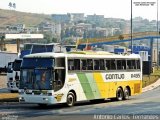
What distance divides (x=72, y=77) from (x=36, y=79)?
2059mm

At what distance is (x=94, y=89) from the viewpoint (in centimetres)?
2808

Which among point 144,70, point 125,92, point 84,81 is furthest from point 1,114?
point 144,70

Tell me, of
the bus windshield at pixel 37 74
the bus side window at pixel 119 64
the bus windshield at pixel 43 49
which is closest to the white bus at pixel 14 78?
the bus windshield at pixel 43 49

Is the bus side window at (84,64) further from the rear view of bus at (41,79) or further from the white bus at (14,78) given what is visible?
the white bus at (14,78)

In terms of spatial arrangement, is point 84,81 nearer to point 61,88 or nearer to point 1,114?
point 61,88

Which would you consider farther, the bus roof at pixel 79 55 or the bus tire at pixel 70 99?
the bus tire at pixel 70 99

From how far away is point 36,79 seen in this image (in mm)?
25094

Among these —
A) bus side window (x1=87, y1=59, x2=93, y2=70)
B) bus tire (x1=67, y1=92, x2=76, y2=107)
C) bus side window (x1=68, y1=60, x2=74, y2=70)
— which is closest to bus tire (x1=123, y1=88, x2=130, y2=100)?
bus side window (x1=87, y1=59, x2=93, y2=70)

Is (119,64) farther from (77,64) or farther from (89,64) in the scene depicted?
(77,64)

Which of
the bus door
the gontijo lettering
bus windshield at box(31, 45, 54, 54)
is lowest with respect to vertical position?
the gontijo lettering

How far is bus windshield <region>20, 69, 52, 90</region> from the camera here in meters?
24.8

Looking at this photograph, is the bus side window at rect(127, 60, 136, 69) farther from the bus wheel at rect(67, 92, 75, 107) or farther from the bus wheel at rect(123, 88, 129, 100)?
the bus wheel at rect(67, 92, 75, 107)

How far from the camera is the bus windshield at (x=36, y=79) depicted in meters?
24.8

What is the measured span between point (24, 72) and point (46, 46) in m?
16.2
